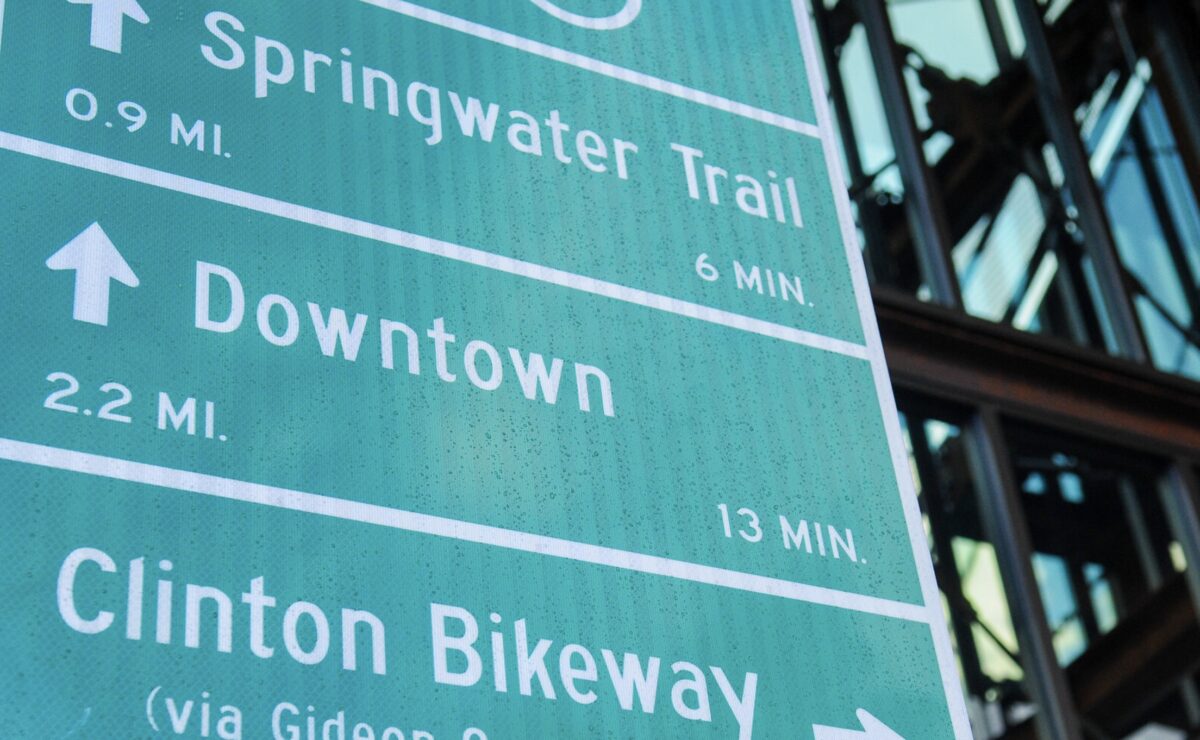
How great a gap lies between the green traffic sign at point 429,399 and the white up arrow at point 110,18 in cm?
1

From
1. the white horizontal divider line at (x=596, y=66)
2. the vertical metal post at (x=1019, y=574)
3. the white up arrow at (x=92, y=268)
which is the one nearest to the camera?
the white up arrow at (x=92, y=268)

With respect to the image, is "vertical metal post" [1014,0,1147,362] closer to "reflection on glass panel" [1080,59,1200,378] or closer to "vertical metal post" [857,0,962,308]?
"reflection on glass panel" [1080,59,1200,378]

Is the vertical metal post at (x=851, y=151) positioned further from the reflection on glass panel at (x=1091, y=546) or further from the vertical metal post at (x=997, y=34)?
the reflection on glass panel at (x=1091, y=546)

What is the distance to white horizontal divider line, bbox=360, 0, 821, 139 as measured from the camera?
6.43 metres

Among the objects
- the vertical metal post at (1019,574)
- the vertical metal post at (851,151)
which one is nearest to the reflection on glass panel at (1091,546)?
the vertical metal post at (851,151)

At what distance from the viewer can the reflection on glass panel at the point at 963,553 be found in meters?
10.2

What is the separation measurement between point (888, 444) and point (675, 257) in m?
0.92

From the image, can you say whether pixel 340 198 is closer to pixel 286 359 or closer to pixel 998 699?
pixel 286 359

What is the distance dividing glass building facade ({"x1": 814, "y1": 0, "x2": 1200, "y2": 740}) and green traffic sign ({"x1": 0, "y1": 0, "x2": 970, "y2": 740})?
1977 mm

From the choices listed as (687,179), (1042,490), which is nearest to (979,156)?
(1042,490)

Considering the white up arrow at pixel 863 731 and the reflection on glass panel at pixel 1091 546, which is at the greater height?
the reflection on glass panel at pixel 1091 546

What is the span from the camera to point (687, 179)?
663 cm

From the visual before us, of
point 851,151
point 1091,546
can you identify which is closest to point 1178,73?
point 851,151

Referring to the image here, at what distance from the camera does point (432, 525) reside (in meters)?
5.25
